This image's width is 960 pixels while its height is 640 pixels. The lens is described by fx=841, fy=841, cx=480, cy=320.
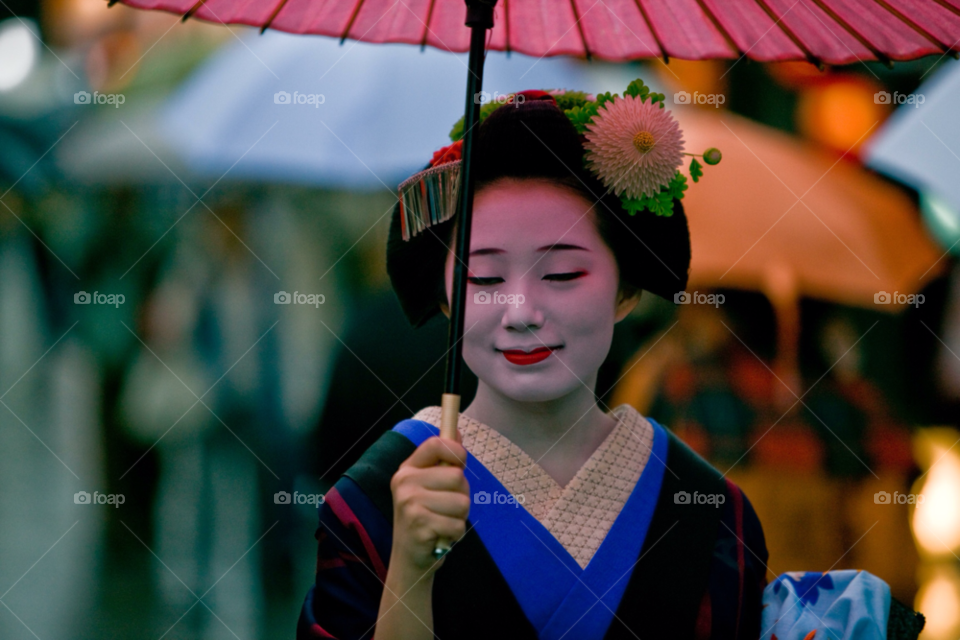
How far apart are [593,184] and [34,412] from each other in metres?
3.81

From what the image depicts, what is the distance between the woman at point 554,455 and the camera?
1.60 meters

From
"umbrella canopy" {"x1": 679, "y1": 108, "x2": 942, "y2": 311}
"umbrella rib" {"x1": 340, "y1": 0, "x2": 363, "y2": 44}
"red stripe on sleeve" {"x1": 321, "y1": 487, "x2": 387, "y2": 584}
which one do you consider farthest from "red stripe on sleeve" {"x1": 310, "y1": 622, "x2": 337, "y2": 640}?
"umbrella canopy" {"x1": 679, "y1": 108, "x2": 942, "y2": 311}

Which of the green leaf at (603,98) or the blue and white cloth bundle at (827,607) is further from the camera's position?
the green leaf at (603,98)

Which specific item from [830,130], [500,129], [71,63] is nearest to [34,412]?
[71,63]

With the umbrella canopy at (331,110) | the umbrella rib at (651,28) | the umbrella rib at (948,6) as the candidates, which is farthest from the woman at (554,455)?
the umbrella canopy at (331,110)

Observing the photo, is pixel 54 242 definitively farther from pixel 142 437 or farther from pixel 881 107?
pixel 881 107

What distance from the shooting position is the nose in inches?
64.7

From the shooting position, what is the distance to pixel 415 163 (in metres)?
3.39

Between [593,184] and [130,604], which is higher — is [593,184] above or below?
above

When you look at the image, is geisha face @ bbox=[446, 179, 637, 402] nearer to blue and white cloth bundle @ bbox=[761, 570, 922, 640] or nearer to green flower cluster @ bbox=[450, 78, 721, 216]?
green flower cluster @ bbox=[450, 78, 721, 216]

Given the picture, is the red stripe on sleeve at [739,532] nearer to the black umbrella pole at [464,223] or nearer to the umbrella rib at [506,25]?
the black umbrella pole at [464,223]

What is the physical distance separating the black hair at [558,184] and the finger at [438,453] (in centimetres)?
60

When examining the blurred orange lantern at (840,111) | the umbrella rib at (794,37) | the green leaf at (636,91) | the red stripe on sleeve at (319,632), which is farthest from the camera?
the blurred orange lantern at (840,111)

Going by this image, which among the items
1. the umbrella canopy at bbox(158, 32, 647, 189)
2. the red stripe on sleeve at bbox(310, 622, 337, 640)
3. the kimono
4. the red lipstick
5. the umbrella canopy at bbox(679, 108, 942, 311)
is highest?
the umbrella canopy at bbox(158, 32, 647, 189)
